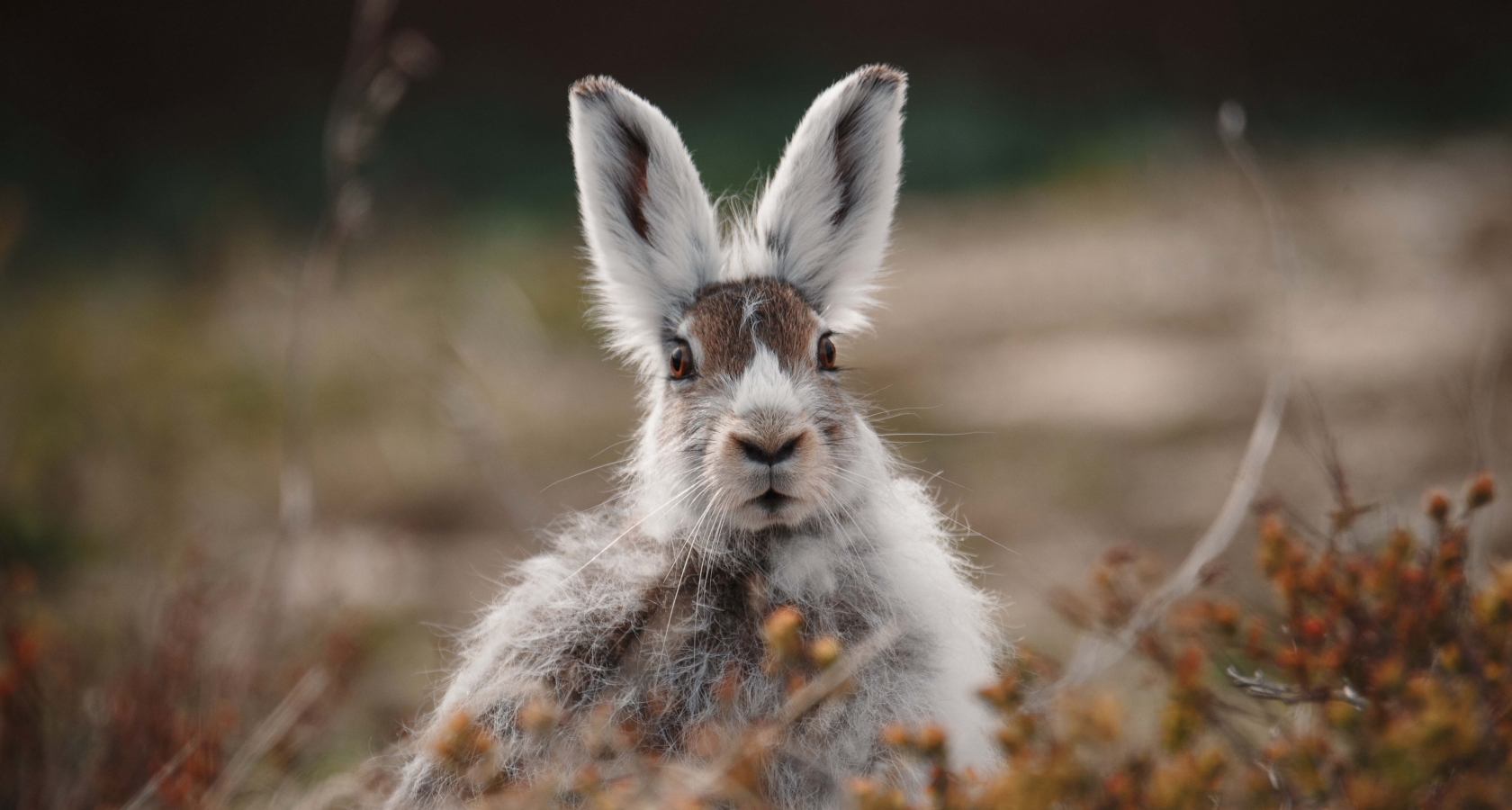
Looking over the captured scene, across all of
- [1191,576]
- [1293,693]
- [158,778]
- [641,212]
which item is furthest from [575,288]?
[1293,693]

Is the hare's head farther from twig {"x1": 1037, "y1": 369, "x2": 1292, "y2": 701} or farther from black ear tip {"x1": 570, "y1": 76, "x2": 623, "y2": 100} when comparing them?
twig {"x1": 1037, "y1": 369, "x2": 1292, "y2": 701}

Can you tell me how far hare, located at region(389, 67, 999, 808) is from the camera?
8.84 feet

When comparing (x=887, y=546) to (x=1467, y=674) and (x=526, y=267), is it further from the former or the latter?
(x=526, y=267)

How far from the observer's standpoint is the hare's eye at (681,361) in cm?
324

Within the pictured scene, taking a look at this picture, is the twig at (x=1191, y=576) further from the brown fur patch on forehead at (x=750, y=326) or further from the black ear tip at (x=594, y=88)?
the black ear tip at (x=594, y=88)

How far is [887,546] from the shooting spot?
120 inches

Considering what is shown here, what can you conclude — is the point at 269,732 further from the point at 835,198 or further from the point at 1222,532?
the point at 1222,532

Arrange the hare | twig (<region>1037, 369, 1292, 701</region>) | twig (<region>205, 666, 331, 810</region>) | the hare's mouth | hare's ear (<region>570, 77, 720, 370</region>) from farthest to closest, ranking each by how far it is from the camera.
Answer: hare's ear (<region>570, 77, 720, 370</region>), twig (<region>205, 666, 331, 810</region>), the hare's mouth, the hare, twig (<region>1037, 369, 1292, 701</region>)

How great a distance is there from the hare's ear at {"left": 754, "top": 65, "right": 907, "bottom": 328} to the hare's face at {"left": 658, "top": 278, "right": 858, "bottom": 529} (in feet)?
0.59

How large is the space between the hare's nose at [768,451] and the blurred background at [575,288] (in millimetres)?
2072

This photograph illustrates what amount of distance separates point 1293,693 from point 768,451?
136 cm

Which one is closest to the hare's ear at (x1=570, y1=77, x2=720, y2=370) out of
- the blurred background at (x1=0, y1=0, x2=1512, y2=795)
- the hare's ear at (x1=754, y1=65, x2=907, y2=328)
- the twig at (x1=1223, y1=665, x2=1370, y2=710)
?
the hare's ear at (x1=754, y1=65, x2=907, y2=328)

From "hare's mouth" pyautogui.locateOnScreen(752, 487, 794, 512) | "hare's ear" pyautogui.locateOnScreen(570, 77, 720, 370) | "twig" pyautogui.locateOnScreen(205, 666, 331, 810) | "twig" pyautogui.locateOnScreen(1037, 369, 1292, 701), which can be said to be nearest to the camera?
"twig" pyautogui.locateOnScreen(1037, 369, 1292, 701)

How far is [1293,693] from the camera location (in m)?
2.28
